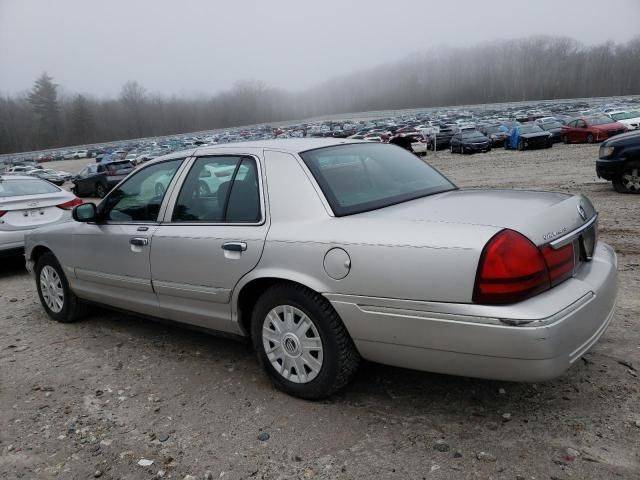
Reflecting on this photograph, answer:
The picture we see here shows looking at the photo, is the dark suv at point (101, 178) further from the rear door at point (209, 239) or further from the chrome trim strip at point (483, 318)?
the chrome trim strip at point (483, 318)

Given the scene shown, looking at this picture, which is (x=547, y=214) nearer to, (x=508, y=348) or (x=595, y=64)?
(x=508, y=348)

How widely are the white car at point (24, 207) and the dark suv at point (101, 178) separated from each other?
15.9 meters

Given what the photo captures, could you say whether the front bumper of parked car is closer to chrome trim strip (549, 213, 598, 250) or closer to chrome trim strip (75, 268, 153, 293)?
chrome trim strip (549, 213, 598, 250)

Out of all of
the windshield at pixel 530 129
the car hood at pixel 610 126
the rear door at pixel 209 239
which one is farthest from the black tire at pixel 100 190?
the car hood at pixel 610 126

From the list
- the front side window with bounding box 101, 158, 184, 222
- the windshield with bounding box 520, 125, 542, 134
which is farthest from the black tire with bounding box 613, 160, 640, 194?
the windshield with bounding box 520, 125, 542, 134

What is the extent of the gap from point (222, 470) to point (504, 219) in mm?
1872

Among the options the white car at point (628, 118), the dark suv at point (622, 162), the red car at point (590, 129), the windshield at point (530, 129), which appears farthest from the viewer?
the windshield at point (530, 129)

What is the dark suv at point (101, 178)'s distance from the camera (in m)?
23.7

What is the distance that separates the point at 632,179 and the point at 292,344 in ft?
29.4

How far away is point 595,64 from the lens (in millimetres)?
148750

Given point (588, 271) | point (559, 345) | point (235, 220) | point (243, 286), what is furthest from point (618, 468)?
point (235, 220)

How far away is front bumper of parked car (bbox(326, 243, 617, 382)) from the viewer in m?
2.48

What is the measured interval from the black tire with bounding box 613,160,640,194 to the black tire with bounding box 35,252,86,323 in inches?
363

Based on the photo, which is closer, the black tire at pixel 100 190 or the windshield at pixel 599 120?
the black tire at pixel 100 190
